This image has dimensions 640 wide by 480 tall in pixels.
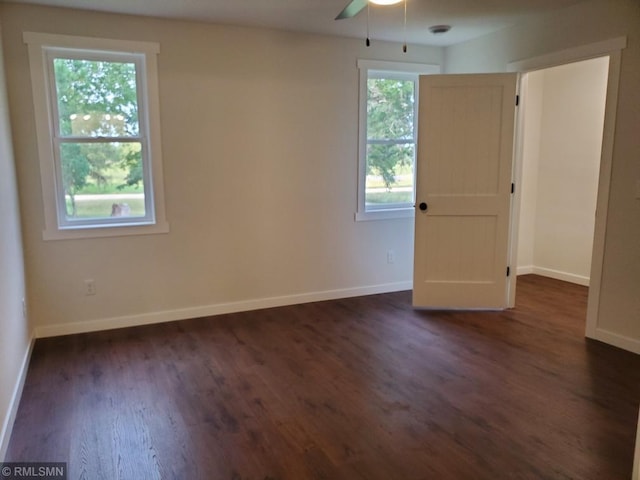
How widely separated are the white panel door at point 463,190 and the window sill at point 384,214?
0.65m

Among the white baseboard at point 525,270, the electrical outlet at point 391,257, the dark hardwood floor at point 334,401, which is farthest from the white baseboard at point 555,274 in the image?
the electrical outlet at point 391,257

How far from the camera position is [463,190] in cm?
412

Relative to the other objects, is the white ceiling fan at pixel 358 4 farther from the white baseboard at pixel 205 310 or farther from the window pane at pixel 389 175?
the white baseboard at pixel 205 310

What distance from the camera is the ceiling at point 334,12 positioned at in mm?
3377

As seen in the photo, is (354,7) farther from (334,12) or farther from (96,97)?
(96,97)

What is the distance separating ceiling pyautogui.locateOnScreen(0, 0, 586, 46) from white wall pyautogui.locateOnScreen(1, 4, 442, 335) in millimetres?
174

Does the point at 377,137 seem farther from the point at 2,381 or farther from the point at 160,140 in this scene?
the point at 2,381

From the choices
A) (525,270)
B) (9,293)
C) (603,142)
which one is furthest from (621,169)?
(9,293)

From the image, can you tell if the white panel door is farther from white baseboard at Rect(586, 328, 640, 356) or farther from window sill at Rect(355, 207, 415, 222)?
white baseboard at Rect(586, 328, 640, 356)

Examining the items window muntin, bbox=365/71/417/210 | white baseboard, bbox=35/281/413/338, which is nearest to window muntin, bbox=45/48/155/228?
white baseboard, bbox=35/281/413/338

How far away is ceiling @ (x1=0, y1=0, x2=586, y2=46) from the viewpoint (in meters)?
3.38

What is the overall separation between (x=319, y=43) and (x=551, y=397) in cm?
344

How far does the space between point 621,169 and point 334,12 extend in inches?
94.2

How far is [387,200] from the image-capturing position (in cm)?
490
